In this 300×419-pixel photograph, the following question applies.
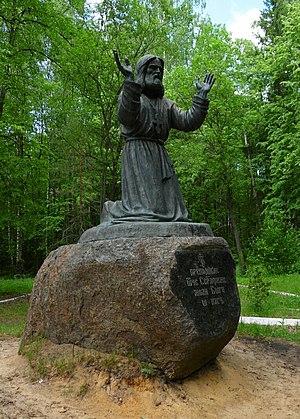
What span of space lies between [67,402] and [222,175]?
16.3 metres

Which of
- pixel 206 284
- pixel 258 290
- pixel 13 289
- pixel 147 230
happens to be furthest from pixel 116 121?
pixel 206 284

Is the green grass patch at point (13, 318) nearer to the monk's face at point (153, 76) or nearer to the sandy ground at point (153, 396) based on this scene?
the sandy ground at point (153, 396)

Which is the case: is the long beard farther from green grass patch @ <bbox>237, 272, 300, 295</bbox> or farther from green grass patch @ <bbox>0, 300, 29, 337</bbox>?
green grass patch @ <bbox>237, 272, 300, 295</bbox>

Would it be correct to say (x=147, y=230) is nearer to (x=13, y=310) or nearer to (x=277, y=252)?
(x=13, y=310)

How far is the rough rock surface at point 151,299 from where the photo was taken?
416 centimetres

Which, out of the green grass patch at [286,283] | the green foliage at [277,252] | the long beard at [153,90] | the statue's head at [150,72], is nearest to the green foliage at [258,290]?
the green grass patch at [286,283]

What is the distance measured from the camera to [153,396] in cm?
407

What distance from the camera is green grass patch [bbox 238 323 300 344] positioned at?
22.9ft

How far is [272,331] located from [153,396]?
3.69 metres

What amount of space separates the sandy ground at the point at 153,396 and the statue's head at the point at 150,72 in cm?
316

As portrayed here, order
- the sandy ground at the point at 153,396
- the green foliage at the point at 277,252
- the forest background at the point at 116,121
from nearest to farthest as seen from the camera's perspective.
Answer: the sandy ground at the point at 153,396, the forest background at the point at 116,121, the green foliage at the point at 277,252

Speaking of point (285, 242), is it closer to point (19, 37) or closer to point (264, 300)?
point (264, 300)

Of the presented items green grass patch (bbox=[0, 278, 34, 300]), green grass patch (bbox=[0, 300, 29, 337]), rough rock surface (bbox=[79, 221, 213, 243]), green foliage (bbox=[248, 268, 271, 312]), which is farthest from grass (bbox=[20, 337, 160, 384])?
green grass patch (bbox=[0, 278, 34, 300])

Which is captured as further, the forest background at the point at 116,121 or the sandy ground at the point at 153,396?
the forest background at the point at 116,121
